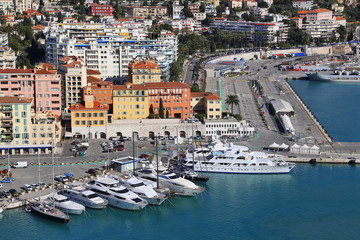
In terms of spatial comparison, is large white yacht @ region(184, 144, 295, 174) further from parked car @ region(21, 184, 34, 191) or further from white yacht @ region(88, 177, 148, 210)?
parked car @ region(21, 184, 34, 191)

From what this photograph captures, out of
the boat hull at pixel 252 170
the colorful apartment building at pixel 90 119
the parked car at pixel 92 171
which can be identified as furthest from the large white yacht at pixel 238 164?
the colorful apartment building at pixel 90 119

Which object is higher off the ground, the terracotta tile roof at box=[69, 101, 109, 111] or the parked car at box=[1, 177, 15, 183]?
the terracotta tile roof at box=[69, 101, 109, 111]

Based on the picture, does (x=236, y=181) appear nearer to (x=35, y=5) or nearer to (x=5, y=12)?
(x=5, y=12)

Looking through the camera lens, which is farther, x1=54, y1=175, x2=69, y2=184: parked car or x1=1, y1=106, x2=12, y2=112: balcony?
x1=1, y1=106, x2=12, y2=112: balcony

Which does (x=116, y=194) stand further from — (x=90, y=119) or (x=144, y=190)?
(x=90, y=119)

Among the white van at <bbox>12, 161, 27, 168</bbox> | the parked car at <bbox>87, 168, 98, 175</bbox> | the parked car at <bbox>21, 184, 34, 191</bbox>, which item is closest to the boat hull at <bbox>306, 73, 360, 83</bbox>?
the parked car at <bbox>87, 168, 98, 175</bbox>

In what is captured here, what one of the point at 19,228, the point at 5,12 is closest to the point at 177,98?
the point at 19,228

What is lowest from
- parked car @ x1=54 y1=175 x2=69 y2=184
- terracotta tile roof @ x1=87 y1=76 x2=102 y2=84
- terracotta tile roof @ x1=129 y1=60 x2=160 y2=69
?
parked car @ x1=54 y1=175 x2=69 y2=184
